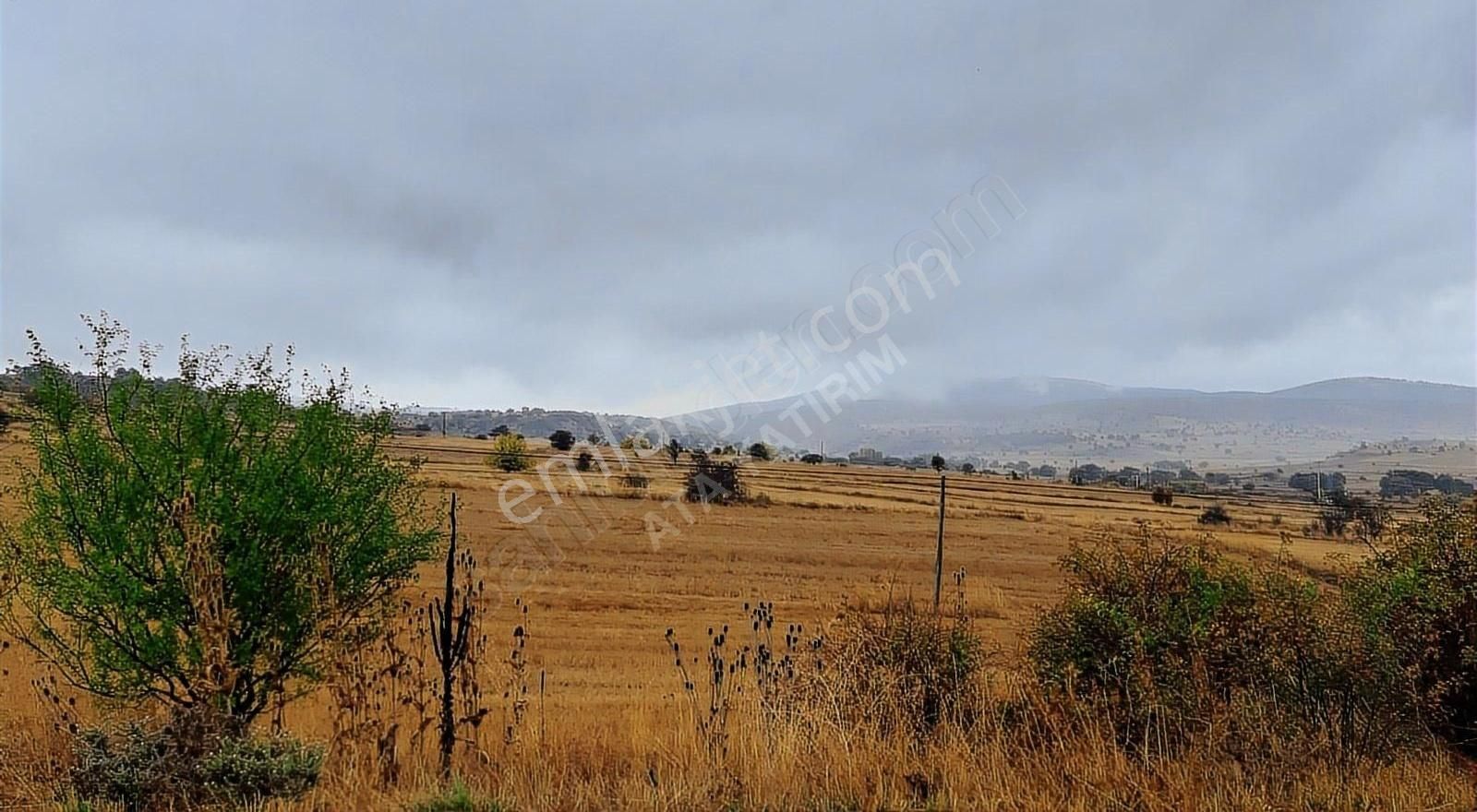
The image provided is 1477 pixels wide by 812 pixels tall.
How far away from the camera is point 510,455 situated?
5747 centimetres

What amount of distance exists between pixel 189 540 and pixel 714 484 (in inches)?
1748

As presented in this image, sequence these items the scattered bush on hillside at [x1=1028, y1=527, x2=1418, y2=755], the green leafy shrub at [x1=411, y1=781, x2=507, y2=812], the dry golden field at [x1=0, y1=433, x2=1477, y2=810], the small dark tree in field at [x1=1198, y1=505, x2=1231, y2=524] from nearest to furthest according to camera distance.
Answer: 1. the green leafy shrub at [x1=411, y1=781, x2=507, y2=812]
2. the dry golden field at [x1=0, y1=433, x2=1477, y2=810]
3. the scattered bush on hillside at [x1=1028, y1=527, x2=1418, y2=755]
4. the small dark tree in field at [x1=1198, y1=505, x2=1231, y2=524]

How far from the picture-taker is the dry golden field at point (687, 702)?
444cm

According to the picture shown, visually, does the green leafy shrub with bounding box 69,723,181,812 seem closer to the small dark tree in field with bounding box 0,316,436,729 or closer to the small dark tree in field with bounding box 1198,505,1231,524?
the small dark tree in field with bounding box 0,316,436,729

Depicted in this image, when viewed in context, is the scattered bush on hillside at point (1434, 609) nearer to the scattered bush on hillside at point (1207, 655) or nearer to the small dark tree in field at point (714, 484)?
the scattered bush on hillside at point (1207, 655)

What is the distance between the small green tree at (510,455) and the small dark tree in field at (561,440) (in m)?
7.14

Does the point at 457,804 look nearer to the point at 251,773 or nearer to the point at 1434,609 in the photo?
the point at 251,773

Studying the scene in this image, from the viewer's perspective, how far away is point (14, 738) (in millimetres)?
5406

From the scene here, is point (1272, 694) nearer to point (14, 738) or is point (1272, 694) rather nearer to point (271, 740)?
point (271, 740)

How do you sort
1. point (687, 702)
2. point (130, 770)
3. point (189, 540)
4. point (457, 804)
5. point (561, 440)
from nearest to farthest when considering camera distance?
1. point (457, 804)
2. point (130, 770)
3. point (189, 540)
4. point (687, 702)
5. point (561, 440)

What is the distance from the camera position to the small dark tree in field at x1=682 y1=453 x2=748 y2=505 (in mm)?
47906

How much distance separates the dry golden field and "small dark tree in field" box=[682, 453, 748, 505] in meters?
7.04

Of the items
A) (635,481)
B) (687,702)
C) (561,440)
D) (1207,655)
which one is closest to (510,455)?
(635,481)

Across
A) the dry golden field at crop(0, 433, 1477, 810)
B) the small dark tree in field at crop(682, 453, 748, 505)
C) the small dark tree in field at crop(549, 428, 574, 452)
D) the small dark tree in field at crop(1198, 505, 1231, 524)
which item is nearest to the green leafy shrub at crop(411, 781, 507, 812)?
the dry golden field at crop(0, 433, 1477, 810)
